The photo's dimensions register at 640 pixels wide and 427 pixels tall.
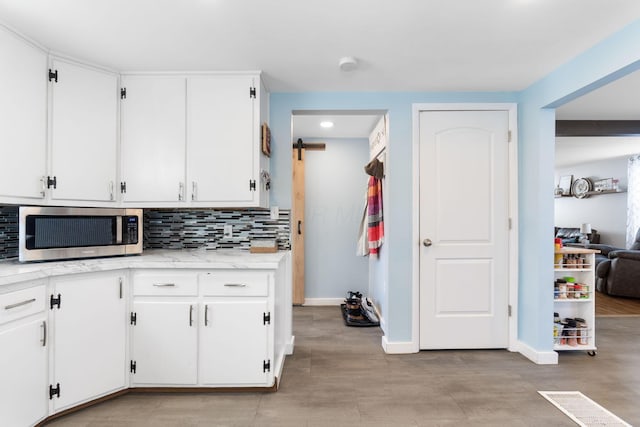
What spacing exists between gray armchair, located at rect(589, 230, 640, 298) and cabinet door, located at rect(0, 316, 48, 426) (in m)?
6.53

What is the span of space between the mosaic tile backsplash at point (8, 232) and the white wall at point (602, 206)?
903 centimetres

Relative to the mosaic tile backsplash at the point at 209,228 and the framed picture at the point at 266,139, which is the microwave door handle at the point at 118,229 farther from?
the framed picture at the point at 266,139

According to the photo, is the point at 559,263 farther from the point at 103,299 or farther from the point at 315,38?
the point at 103,299

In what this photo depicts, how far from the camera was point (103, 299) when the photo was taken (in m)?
2.06

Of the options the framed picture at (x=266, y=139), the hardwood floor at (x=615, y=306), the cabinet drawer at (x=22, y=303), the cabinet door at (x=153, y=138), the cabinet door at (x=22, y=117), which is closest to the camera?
the cabinet drawer at (x=22, y=303)

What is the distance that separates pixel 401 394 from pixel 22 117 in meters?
2.87

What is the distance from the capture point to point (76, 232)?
2.10m

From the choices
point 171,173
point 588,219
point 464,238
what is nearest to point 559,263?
point 464,238

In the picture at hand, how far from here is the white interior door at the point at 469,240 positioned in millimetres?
2898

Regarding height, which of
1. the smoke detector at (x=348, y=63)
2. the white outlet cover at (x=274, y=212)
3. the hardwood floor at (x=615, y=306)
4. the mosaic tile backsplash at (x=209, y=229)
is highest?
the smoke detector at (x=348, y=63)

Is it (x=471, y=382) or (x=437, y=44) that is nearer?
(x=437, y=44)

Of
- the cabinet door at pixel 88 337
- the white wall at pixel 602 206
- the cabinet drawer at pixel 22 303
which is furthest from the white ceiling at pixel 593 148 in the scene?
the cabinet drawer at pixel 22 303

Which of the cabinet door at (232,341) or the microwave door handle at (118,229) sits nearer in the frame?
the cabinet door at (232,341)

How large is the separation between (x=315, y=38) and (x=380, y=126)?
1.70 meters
